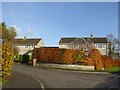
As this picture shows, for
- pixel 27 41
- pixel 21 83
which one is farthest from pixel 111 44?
pixel 21 83

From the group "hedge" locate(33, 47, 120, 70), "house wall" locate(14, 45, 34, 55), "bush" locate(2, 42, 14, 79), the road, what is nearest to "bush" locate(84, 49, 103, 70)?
"hedge" locate(33, 47, 120, 70)

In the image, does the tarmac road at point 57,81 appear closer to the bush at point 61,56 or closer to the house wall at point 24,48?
the bush at point 61,56

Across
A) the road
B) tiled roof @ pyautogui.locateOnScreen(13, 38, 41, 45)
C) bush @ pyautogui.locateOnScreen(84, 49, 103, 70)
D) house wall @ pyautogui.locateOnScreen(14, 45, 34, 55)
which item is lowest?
the road

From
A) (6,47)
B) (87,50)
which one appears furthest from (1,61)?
(87,50)

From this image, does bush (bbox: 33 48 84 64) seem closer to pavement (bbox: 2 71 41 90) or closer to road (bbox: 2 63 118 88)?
road (bbox: 2 63 118 88)

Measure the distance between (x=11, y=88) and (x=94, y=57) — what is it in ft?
86.9

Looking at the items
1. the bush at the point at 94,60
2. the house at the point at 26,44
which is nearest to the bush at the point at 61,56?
the bush at the point at 94,60

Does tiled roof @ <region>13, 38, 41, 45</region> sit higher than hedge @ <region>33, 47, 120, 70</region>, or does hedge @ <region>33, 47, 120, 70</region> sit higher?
tiled roof @ <region>13, 38, 41, 45</region>

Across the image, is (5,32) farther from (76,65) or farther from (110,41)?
(110,41)

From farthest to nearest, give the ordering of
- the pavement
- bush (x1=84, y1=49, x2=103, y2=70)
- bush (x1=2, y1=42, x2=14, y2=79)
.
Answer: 1. bush (x1=84, y1=49, x2=103, y2=70)
2. bush (x1=2, y1=42, x2=14, y2=79)
3. the pavement

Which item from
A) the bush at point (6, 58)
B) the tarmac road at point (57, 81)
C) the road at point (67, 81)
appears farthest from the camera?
the road at point (67, 81)

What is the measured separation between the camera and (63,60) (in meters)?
41.1

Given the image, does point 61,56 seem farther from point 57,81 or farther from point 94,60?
point 57,81

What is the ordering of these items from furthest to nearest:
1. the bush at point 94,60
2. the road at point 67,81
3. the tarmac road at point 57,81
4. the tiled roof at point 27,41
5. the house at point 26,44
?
the tiled roof at point 27,41
the house at point 26,44
the bush at point 94,60
the road at point 67,81
the tarmac road at point 57,81
